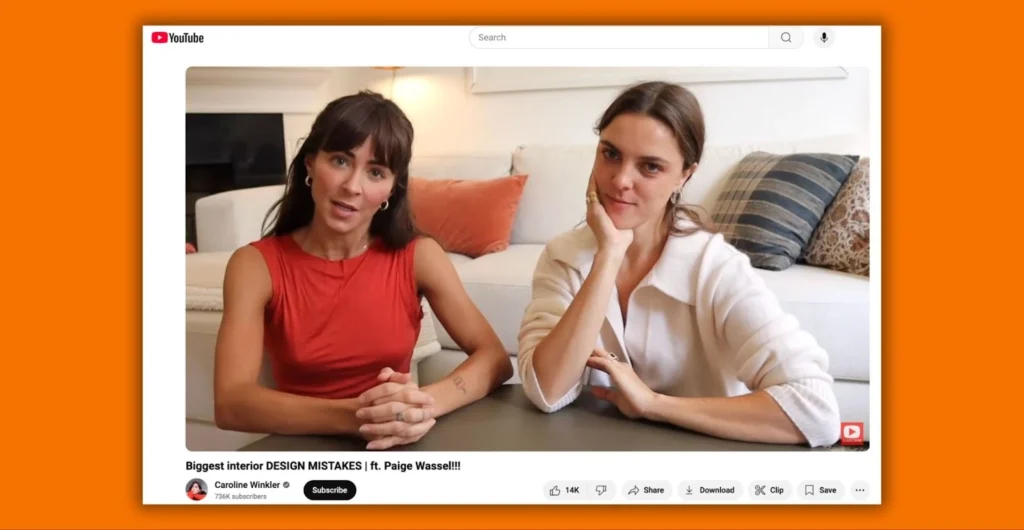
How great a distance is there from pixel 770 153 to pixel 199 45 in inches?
35.7

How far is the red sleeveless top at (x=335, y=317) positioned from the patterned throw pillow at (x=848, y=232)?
0.67m

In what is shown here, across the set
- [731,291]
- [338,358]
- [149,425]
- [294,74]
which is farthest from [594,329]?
[149,425]

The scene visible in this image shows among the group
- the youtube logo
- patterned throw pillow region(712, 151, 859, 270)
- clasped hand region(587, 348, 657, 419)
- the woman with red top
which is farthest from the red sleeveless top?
the youtube logo

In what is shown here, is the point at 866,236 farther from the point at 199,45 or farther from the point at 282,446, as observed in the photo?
the point at 199,45

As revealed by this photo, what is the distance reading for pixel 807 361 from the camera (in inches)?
42.9

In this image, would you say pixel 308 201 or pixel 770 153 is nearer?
pixel 308 201

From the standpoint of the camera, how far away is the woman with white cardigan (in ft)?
3.58

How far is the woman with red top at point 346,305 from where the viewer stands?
44.4 inches

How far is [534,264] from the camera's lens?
48.1 inches

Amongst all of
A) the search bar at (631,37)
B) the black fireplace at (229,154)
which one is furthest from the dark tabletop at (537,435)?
the search bar at (631,37)

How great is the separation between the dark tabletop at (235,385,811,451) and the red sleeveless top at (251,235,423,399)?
96 mm

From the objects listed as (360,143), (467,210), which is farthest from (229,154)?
(467,210)

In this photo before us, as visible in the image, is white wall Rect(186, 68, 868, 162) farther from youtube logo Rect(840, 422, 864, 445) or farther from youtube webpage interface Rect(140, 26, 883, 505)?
youtube logo Rect(840, 422, 864, 445)

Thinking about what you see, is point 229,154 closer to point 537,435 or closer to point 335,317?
point 335,317
